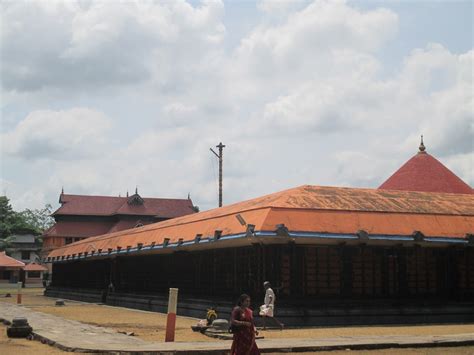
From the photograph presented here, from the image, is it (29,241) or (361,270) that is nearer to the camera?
(361,270)

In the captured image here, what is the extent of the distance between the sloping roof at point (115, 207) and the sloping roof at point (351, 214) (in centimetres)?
5927

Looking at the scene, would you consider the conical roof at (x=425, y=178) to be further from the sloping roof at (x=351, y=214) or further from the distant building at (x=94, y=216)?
the distant building at (x=94, y=216)

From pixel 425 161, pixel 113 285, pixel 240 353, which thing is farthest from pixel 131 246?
pixel 240 353

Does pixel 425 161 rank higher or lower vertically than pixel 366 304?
higher

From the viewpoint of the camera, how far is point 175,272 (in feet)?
107

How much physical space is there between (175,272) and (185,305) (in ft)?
13.2

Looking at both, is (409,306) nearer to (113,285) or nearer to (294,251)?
(294,251)

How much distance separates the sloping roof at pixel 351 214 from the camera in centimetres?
2359

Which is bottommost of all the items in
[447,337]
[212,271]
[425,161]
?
[447,337]

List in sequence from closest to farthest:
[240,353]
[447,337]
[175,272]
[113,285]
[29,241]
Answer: [240,353] → [447,337] → [175,272] → [113,285] → [29,241]

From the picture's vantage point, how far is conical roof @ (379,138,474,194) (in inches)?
1609

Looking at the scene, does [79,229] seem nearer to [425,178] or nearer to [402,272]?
[425,178]

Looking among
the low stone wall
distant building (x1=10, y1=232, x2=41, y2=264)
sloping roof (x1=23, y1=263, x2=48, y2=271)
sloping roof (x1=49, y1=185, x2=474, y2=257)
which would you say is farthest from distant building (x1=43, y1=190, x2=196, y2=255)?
the low stone wall

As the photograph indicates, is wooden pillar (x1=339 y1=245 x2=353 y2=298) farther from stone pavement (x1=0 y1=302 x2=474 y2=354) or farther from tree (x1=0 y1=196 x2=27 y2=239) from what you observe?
tree (x1=0 y1=196 x2=27 y2=239)
